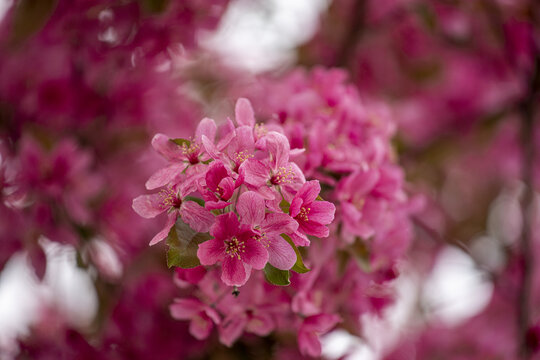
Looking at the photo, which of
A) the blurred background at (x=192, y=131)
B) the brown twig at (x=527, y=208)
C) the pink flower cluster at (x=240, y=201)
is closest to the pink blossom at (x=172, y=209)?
the pink flower cluster at (x=240, y=201)

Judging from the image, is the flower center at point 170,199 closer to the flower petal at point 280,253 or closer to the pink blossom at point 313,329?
the flower petal at point 280,253

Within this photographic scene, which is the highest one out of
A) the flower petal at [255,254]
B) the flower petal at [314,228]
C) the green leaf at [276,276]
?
the flower petal at [255,254]

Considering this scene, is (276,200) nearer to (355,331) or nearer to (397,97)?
(355,331)

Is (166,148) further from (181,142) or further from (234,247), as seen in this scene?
(234,247)

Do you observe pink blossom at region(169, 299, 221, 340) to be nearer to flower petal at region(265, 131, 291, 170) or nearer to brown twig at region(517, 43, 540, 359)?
flower petal at region(265, 131, 291, 170)

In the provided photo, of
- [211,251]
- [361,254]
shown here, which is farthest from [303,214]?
[361,254]

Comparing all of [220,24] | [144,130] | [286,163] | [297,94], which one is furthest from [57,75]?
[286,163]

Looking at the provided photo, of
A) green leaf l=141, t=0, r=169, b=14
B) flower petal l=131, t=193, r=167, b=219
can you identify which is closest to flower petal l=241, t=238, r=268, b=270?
flower petal l=131, t=193, r=167, b=219
